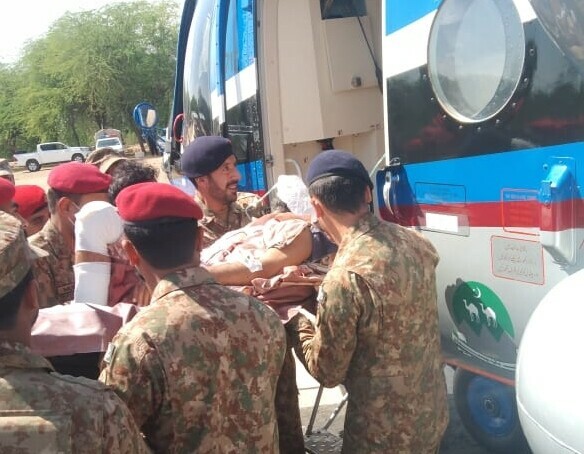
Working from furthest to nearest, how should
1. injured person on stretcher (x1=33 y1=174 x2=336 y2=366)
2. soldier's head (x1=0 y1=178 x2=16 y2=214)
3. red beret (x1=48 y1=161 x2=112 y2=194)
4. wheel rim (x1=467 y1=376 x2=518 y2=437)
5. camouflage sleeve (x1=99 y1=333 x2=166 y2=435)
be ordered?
wheel rim (x1=467 y1=376 x2=518 y2=437) → red beret (x1=48 y1=161 x2=112 y2=194) → soldier's head (x1=0 y1=178 x2=16 y2=214) → injured person on stretcher (x1=33 y1=174 x2=336 y2=366) → camouflage sleeve (x1=99 y1=333 x2=166 y2=435)

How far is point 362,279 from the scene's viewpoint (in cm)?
211

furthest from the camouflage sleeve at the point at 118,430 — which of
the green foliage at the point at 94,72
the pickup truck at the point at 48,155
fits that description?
the pickup truck at the point at 48,155

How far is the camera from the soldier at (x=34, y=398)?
4.29ft

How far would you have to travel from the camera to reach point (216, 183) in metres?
3.28

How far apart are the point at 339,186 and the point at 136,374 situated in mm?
943

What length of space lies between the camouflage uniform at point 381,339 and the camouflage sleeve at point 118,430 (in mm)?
810

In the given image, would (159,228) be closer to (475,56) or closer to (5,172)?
(475,56)

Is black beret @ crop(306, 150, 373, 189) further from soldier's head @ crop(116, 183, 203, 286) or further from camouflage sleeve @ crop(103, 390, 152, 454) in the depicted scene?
camouflage sleeve @ crop(103, 390, 152, 454)

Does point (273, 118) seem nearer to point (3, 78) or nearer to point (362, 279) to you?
point (362, 279)

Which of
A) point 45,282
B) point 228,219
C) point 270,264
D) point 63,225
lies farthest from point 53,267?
point 270,264

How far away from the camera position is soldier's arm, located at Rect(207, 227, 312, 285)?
228cm

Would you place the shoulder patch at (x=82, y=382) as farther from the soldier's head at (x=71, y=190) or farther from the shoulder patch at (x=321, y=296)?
the soldier's head at (x=71, y=190)

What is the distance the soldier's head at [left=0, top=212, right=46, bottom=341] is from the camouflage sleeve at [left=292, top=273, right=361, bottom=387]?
0.91 meters

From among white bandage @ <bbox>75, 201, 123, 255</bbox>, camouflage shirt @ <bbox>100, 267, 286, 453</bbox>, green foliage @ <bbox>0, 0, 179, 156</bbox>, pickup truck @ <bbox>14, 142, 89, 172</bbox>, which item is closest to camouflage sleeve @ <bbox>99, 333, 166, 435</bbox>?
camouflage shirt @ <bbox>100, 267, 286, 453</bbox>
